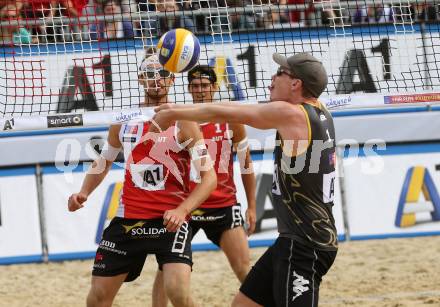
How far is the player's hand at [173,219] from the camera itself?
5531 mm

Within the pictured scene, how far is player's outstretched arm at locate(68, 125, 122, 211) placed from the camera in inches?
239

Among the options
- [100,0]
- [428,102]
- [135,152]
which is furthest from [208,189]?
[100,0]

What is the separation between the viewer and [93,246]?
32.0ft

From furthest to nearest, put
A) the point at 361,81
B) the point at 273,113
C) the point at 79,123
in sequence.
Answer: the point at 361,81
the point at 79,123
the point at 273,113

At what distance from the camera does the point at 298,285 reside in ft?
16.1

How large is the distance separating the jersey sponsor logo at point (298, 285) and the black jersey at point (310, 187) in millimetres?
194

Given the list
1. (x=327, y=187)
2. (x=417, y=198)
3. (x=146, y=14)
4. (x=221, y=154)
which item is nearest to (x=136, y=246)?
(x=327, y=187)

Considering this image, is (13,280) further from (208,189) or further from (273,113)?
(273,113)

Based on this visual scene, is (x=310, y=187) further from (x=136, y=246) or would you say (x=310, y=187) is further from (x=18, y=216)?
(x=18, y=216)

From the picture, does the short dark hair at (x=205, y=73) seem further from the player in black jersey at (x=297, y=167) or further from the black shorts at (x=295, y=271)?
the black shorts at (x=295, y=271)

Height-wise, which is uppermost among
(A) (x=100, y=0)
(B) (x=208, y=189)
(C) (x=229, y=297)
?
(A) (x=100, y=0)

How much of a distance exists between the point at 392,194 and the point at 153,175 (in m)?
4.81

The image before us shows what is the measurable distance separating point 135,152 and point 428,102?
6.56 ft

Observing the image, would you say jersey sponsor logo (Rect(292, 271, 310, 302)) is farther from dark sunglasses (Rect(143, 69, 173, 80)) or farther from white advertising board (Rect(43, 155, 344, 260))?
white advertising board (Rect(43, 155, 344, 260))
